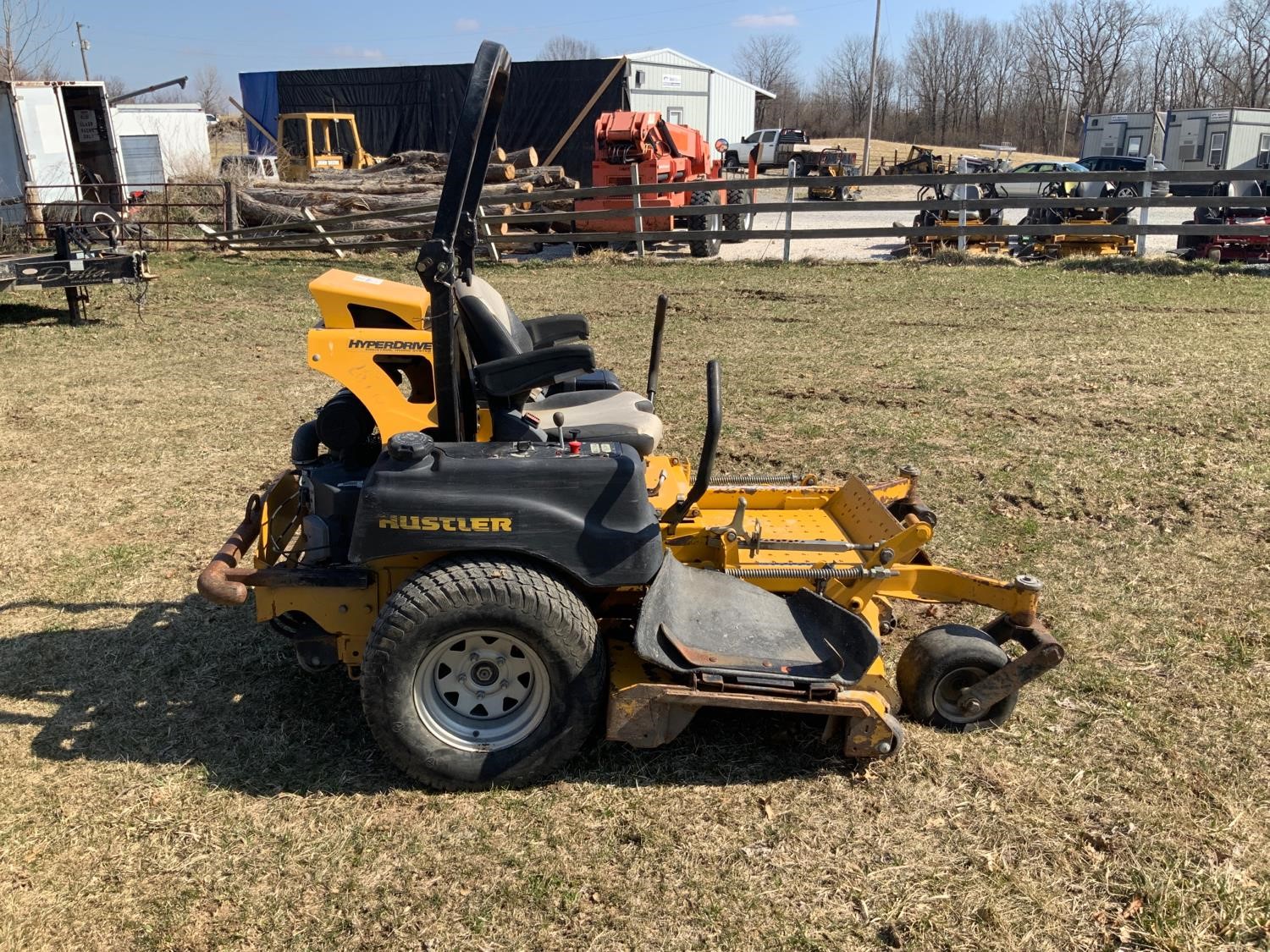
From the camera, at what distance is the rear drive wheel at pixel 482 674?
10.2ft

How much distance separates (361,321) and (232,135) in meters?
60.1

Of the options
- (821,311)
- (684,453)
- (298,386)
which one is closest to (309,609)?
(684,453)

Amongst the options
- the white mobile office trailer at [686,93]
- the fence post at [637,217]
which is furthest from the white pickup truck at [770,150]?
the fence post at [637,217]

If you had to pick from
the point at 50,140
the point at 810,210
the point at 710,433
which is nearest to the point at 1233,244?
the point at 810,210

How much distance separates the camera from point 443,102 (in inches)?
1164

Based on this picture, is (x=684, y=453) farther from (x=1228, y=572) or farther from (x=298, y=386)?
(x=298, y=386)

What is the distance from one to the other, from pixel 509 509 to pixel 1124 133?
3819 cm

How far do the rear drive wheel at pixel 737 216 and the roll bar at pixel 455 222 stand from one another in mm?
12022

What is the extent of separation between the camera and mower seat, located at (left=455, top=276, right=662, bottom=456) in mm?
3342

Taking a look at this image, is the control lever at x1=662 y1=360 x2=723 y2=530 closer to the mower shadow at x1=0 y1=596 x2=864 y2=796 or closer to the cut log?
the mower shadow at x1=0 y1=596 x2=864 y2=796

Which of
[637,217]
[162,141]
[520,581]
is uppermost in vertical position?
[162,141]

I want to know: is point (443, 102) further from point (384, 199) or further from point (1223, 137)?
point (1223, 137)

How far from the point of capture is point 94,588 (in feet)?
15.9

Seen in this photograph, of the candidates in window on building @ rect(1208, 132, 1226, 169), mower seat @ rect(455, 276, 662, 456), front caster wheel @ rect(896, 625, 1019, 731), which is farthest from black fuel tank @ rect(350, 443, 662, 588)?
window on building @ rect(1208, 132, 1226, 169)
